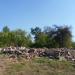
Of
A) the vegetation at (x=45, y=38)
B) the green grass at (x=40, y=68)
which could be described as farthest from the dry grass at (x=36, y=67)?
the vegetation at (x=45, y=38)

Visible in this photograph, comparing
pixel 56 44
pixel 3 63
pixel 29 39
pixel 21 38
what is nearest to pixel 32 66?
pixel 3 63

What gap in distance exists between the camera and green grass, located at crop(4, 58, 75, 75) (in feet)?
46.3

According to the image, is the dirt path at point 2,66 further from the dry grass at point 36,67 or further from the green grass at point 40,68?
the green grass at point 40,68

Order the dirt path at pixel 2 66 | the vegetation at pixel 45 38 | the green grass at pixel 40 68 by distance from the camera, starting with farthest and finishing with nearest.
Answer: the vegetation at pixel 45 38 < the dirt path at pixel 2 66 < the green grass at pixel 40 68

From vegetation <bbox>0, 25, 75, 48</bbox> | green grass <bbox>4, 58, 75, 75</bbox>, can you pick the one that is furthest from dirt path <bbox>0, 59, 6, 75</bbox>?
vegetation <bbox>0, 25, 75, 48</bbox>

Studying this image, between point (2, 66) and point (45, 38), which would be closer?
point (2, 66)

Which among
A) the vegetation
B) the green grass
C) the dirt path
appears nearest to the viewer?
the green grass

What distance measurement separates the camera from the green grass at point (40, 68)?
46.3ft

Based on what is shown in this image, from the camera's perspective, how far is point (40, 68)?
599 inches

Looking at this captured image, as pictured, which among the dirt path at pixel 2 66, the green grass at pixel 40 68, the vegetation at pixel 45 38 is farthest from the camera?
the vegetation at pixel 45 38

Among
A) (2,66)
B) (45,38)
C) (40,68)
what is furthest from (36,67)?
(45,38)

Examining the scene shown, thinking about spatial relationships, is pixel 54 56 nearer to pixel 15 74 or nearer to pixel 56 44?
pixel 15 74

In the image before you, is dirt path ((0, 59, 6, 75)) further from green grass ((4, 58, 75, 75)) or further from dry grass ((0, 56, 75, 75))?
green grass ((4, 58, 75, 75))

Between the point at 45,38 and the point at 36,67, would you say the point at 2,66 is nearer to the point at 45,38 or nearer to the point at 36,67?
the point at 36,67
